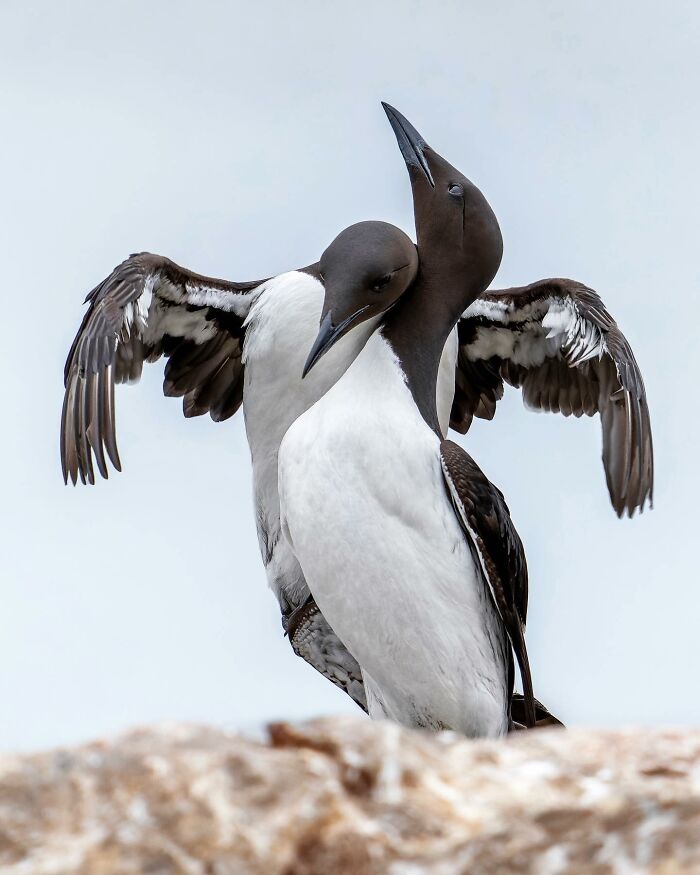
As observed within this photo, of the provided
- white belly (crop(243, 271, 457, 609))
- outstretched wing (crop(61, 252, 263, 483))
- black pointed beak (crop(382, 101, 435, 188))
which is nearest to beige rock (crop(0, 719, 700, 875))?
outstretched wing (crop(61, 252, 263, 483))

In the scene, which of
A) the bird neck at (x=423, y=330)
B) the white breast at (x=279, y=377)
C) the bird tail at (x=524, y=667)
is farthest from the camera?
the white breast at (x=279, y=377)

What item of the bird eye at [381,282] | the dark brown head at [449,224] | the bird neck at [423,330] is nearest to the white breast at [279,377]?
the bird neck at [423,330]

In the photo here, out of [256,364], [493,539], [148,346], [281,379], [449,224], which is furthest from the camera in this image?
[148,346]

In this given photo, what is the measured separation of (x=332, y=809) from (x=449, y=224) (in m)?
6.89

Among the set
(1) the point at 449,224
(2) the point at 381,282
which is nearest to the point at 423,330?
(2) the point at 381,282

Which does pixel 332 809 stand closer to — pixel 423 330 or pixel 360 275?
pixel 360 275

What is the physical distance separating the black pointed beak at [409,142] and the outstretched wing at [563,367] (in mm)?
1698

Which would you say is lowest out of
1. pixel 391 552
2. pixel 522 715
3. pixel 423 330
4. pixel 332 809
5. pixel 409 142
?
pixel 522 715

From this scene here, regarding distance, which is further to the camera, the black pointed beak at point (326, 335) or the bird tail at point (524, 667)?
the bird tail at point (524, 667)

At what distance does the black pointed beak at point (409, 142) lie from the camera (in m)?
11.1

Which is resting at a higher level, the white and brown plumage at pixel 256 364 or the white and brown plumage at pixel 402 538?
the white and brown plumage at pixel 256 364

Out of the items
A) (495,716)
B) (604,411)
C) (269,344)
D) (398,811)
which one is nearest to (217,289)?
(269,344)

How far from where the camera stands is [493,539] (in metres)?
10.3

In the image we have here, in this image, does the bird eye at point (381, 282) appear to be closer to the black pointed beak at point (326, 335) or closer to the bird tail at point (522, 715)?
the black pointed beak at point (326, 335)
